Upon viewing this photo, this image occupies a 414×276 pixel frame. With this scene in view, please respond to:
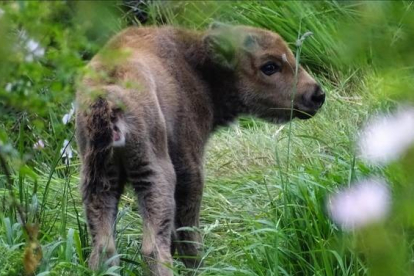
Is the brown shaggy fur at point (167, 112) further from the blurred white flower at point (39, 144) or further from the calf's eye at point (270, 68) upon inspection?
the blurred white flower at point (39, 144)

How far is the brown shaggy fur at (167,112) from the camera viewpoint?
452 cm

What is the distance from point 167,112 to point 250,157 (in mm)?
1962

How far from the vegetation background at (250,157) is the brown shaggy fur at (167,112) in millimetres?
179

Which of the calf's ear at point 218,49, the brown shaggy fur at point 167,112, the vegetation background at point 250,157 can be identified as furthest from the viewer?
the calf's ear at point 218,49

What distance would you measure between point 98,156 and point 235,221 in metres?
1.53

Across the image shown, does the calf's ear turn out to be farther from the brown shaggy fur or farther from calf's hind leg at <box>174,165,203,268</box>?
calf's hind leg at <box>174,165,203,268</box>

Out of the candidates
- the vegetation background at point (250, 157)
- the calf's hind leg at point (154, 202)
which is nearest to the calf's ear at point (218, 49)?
the vegetation background at point (250, 157)

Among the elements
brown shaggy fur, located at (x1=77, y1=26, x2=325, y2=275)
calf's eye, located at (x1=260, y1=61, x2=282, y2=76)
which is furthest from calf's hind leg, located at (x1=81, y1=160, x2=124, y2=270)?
calf's eye, located at (x1=260, y1=61, x2=282, y2=76)

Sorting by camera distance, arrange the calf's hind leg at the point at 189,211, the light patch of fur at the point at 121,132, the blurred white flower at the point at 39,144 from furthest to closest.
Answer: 1. the blurred white flower at the point at 39,144
2. the calf's hind leg at the point at 189,211
3. the light patch of fur at the point at 121,132

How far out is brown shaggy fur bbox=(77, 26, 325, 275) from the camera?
4516mm

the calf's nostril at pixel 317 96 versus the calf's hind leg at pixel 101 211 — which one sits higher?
the calf's nostril at pixel 317 96

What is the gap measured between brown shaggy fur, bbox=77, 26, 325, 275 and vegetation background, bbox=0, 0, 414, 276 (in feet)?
0.59

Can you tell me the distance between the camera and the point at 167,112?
502 cm

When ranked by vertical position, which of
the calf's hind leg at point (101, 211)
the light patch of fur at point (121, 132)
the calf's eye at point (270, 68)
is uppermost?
the calf's eye at point (270, 68)
